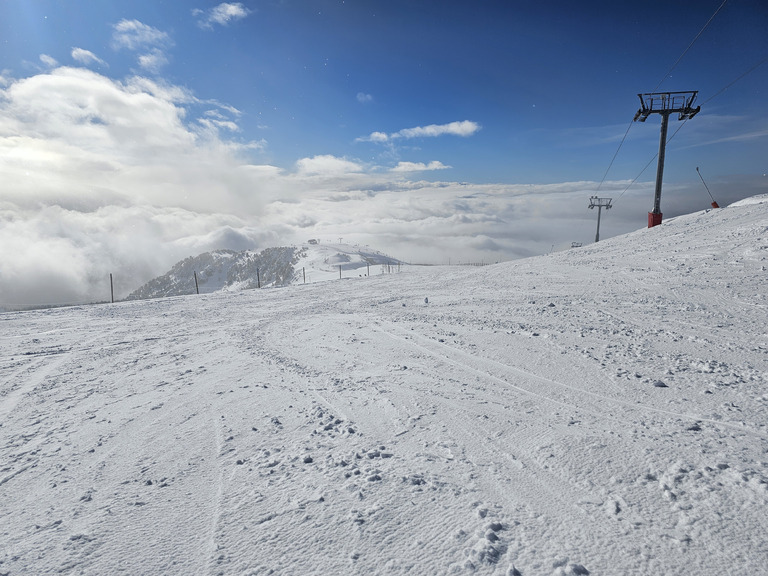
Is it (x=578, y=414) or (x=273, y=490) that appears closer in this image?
(x=273, y=490)

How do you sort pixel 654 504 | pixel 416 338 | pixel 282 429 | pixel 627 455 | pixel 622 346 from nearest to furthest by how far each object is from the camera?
pixel 654 504
pixel 627 455
pixel 282 429
pixel 622 346
pixel 416 338

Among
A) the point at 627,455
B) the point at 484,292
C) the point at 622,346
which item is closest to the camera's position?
the point at 627,455

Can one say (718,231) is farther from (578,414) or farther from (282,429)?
(282,429)

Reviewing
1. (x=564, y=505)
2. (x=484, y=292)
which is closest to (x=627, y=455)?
(x=564, y=505)

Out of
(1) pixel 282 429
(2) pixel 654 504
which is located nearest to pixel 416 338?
(1) pixel 282 429

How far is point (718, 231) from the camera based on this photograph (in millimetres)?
15156

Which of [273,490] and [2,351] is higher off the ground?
[2,351]

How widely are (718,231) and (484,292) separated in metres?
10.8

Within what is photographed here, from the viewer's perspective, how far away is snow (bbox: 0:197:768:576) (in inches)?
94.0

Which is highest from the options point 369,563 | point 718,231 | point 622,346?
point 718,231

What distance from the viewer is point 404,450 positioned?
3516 mm

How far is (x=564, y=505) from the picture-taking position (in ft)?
8.85

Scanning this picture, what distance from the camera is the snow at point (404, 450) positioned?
239 centimetres

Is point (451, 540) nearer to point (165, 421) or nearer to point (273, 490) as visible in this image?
point (273, 490)
